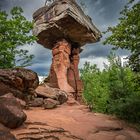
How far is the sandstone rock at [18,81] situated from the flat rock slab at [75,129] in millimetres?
2748

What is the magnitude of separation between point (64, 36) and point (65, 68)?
10.9 feet

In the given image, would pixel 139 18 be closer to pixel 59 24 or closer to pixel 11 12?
pixel 59 24

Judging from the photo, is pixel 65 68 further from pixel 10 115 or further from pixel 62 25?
pixel 10 115

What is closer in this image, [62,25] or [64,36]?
[62,25]

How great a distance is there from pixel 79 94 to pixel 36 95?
37.6 ft

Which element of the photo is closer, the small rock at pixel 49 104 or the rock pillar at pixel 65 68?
the small rock at pixel 49 104

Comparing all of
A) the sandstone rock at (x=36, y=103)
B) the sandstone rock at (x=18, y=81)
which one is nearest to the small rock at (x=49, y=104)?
the sandstone rock at (x=36, y=103)

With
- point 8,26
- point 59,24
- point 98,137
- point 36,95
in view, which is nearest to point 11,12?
point 8,26

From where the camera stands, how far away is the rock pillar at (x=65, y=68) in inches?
1062

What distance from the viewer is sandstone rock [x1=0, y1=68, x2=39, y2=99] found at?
15.3 metres

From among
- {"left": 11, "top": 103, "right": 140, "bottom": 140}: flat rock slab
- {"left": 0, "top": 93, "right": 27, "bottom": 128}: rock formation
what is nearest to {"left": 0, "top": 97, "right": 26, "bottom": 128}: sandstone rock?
{"left": 0, "top": 93, "right": 27, "bottom": 128}: rock formation

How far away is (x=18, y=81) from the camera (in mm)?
15797

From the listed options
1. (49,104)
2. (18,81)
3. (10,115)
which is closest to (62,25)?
(49,104)

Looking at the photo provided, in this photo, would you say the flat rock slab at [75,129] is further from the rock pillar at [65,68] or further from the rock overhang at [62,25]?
the rock overhang at [62,25]
